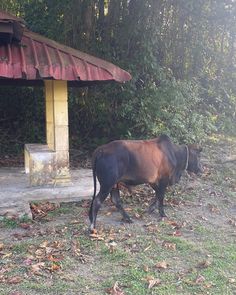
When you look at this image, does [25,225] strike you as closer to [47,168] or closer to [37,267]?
[37,267]

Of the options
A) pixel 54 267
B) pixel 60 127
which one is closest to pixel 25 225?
pixel 54 267

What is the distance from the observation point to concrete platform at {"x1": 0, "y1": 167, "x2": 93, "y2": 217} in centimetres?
691

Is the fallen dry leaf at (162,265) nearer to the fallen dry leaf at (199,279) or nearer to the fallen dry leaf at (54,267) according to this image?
the fallen dry leaf at (199,279)

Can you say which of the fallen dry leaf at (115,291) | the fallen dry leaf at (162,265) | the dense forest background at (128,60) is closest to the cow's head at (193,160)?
the fallen dry leaf at (162,265)

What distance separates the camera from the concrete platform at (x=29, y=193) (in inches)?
272

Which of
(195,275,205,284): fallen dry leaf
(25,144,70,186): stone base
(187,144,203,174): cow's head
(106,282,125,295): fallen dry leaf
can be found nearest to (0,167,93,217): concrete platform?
(25,144,70,186): stone base

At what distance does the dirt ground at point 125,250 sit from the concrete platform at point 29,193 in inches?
6.7

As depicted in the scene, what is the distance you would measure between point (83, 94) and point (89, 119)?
711 mm

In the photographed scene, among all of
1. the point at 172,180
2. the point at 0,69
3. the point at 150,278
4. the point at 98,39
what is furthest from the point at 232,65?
the point at 150,278

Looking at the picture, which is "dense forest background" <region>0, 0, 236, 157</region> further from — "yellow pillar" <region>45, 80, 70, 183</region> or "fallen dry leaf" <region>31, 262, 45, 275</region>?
"fallen dry leaf" <region>31, 262, 45, 275</region>

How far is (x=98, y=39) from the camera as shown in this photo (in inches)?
451

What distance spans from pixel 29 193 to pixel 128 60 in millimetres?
5006

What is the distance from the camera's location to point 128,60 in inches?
436

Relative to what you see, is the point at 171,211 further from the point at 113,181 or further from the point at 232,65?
the point at 232,65
